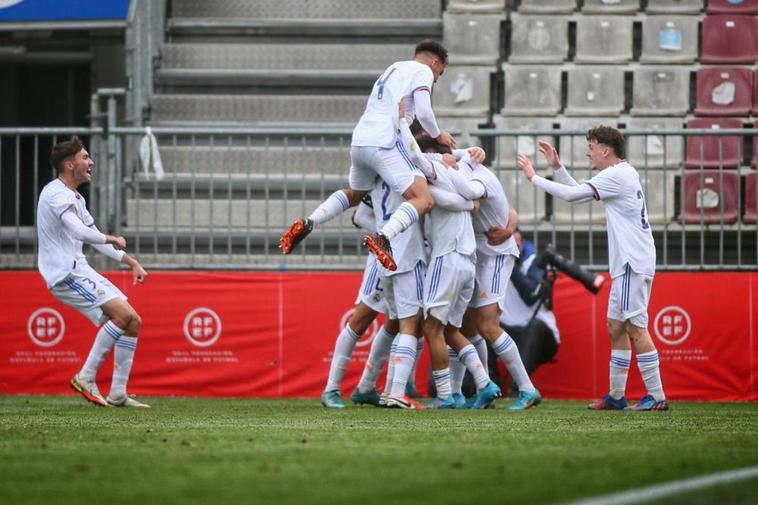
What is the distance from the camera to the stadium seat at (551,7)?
17.2m

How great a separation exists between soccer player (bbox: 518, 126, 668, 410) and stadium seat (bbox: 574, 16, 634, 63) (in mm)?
6092

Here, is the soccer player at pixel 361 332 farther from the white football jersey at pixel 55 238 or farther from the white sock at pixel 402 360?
the white football jersey at pixel 55 238

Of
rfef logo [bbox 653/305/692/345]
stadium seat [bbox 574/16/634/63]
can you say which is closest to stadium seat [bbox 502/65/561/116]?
stadium seat [bbox 574/16/634/63]

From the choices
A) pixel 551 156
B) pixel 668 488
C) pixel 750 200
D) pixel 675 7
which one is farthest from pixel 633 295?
pixel 675 7

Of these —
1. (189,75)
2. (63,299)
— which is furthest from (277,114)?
(63,299)

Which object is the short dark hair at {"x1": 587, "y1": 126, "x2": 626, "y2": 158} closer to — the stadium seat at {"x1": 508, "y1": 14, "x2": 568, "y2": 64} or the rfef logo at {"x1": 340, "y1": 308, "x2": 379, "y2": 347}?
the rfef logo at {"x1": 340, "y1": 308, "x2": 379, "y2": 347}

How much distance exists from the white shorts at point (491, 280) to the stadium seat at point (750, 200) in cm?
364

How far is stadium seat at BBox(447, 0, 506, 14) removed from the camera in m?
17.4

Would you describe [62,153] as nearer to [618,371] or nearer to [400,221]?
[400,221]

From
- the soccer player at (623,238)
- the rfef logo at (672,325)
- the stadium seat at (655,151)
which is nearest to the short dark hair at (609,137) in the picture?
the soccer player at (623,238)

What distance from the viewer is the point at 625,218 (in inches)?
423

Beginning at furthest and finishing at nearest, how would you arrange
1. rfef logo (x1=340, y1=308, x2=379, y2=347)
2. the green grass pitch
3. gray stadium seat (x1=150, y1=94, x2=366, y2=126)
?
gray stadium seat (x1=150, y1=94, x2=366, y2=126), rfef logo (x1=340, y1=308, x2=379, y2=347), the green grass pitch

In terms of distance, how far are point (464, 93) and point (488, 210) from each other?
5.66m

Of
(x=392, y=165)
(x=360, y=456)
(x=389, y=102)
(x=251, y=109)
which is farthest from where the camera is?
(x=251, y=109)
